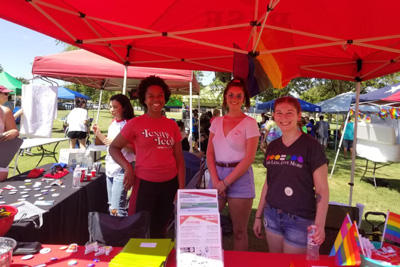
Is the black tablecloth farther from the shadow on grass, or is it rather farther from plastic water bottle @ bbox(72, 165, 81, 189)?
the shadow on grass

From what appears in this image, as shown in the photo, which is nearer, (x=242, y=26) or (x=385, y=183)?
(x=242, y=26)

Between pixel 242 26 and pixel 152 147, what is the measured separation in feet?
4.20

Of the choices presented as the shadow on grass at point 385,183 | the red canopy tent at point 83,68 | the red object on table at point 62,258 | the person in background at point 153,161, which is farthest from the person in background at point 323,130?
the red object on table at point 62,258

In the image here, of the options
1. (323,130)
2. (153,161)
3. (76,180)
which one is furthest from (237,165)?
(323,130)

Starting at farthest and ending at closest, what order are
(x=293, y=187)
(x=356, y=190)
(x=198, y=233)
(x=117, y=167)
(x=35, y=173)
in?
1. (x=356, y=190)
2. (x=35, y=173)
3. (x=117, y=167)
4. (x=293, y=187)
5. (x=198, y=233)

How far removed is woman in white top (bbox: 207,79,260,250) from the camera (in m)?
2.00

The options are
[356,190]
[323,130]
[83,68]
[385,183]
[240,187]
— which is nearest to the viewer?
[240,187]

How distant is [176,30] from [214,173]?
142cm

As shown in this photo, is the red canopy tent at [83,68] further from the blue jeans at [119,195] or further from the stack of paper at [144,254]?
the stack of paper at [144,254]

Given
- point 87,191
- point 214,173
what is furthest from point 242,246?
point 87,191

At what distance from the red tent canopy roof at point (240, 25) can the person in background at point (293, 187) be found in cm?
84

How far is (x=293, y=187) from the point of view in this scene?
161 centimetres

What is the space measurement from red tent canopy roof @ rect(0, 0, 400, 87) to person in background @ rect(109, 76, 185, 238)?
617 millimetres

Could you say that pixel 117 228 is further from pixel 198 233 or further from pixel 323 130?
pixel 323 130
